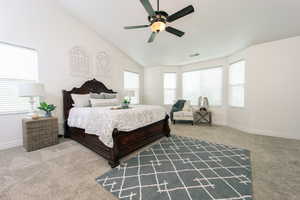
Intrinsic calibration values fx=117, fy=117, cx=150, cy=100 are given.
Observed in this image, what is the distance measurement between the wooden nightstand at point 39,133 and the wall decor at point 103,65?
2240 mm

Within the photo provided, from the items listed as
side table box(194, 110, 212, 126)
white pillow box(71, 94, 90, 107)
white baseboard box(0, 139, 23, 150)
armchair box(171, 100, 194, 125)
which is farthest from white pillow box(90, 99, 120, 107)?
side table box(194, 110, 212, 126)

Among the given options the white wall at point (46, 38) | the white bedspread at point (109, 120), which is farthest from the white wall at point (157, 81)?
the white bedspread at point (109, 120)

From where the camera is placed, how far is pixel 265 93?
3.56 metres

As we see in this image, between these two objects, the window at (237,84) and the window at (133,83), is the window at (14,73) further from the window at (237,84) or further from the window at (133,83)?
the window at (237,84)

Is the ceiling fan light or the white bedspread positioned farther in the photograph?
the ceiling fan light

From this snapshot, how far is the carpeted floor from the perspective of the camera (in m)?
1.38

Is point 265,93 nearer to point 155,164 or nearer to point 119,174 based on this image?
point 155,164

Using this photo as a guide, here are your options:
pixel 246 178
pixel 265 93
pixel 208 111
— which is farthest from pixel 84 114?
pixel 265 93

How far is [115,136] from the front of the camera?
6.39 feet

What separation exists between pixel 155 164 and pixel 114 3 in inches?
149

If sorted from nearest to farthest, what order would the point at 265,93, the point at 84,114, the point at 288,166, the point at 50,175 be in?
the point at 50,175, the point at 288,166, the point at 84,114, the point at 265,93

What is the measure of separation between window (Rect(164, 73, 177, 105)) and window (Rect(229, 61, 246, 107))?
8.22ft

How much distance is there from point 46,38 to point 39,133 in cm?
248

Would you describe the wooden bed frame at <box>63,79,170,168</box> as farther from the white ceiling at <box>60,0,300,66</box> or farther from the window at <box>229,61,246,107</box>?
the window at <box>229,61,246,107</box>
